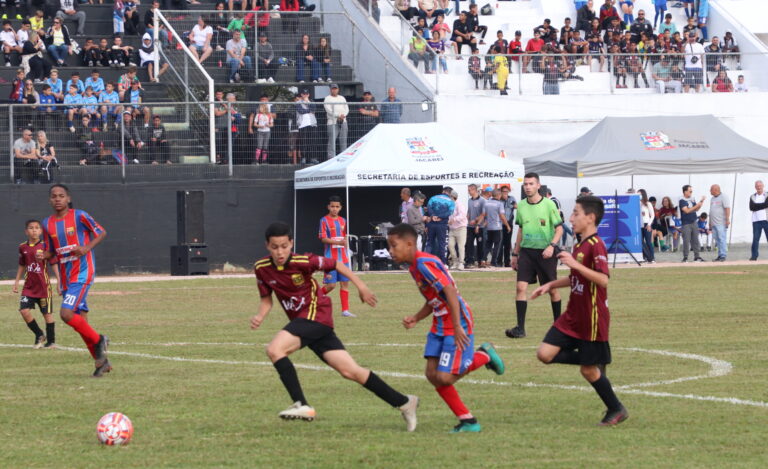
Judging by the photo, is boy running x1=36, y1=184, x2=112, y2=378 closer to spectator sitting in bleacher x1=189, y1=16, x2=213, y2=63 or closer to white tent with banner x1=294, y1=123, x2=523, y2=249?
white tent with banner x1=294, y1=123, x2=523, y2=249

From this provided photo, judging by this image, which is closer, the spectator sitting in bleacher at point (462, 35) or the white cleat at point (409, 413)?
the white cleat at point (409, 413)

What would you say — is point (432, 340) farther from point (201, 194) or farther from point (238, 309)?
point (201, 194)

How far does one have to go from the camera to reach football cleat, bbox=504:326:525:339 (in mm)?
15969

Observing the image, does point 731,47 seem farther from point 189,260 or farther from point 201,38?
point 189,260

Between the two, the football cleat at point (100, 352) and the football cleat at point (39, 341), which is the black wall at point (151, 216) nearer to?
the football cleat at point (39, 341)

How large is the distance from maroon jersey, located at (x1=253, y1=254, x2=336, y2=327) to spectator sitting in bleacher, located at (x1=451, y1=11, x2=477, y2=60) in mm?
30618

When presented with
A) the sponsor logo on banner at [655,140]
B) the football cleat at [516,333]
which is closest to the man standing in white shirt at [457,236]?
the sponsor logo on banner at [655,140]

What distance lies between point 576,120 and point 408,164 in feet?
28.8

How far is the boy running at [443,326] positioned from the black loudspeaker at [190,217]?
2148cm

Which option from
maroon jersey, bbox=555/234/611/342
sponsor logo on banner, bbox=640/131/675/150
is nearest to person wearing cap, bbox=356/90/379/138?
sponsor logo on banner, bbox=640/131/675/150

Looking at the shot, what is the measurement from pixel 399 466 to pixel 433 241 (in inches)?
844

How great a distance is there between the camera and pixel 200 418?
999 centimetres

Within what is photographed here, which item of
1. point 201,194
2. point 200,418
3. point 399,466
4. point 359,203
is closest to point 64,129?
point 201,194

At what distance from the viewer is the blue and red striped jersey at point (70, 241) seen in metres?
13.6
